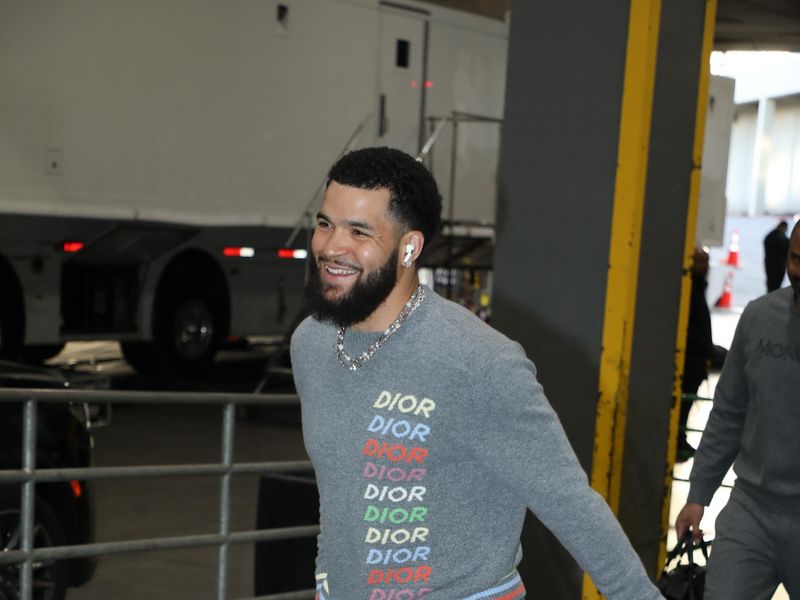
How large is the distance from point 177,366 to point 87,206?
8.56 feet

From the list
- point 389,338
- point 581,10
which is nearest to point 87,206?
point 581,10

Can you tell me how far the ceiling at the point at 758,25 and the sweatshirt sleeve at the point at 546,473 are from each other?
13.2 feet

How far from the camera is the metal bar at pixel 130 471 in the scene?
13.0 feet

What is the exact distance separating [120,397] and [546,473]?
2229mm

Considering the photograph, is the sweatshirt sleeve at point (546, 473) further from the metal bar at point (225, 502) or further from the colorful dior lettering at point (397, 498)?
the metal bar at point (225, 502)

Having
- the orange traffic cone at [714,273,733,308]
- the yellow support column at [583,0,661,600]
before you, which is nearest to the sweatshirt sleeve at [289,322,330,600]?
the yellow support column at [583,0,661,600]

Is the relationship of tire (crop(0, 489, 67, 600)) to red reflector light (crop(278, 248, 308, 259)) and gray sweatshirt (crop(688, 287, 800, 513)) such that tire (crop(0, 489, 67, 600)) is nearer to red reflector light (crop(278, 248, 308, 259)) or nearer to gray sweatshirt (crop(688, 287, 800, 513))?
gray sweatshirt (crop(688, 287, 800, 513))

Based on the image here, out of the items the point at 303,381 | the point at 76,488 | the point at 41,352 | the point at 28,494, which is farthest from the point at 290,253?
the point at 303,381

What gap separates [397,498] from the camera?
2301 millimetres

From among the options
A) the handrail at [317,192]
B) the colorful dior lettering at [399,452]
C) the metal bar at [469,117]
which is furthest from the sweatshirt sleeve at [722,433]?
the metal bar at [469,117]

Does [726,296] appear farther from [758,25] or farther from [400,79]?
[758,25]

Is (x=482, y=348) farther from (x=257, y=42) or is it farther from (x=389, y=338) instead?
(x=257, y=42)

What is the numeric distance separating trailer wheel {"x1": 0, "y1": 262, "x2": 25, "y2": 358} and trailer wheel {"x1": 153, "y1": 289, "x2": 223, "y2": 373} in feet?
5.87

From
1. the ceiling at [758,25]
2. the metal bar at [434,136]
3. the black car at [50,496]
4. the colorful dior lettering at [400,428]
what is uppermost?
the ceiling at [758,25]
